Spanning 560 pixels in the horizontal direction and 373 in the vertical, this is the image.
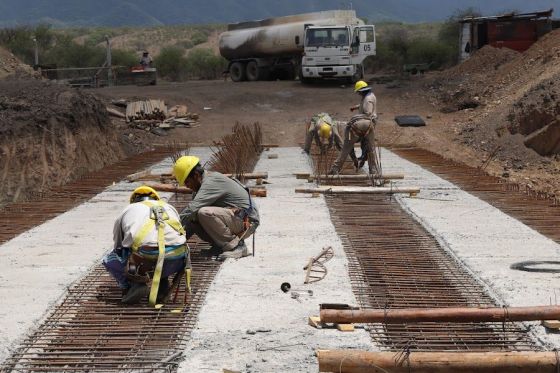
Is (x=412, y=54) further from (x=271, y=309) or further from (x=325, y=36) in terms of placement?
(x=271, y=309)

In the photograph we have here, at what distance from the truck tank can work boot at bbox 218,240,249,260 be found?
2087 centimetres

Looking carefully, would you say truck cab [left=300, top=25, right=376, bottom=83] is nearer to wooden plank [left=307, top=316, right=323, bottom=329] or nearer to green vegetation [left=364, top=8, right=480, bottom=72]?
green vegetation [left=364, top=8, right=480, bottom=72]

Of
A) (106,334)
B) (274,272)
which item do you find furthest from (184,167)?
(106,334)

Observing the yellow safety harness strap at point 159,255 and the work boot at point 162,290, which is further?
the work boot at point 162,290

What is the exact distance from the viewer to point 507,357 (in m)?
4.21

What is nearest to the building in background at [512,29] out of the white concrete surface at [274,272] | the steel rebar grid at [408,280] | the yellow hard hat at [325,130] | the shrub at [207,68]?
the yellow hard hat at [325,130]

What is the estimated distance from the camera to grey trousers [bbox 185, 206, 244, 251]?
6.68 m

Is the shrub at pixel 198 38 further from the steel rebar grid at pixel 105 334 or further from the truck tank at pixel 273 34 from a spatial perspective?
the steel rebar grid at pixel 105 334

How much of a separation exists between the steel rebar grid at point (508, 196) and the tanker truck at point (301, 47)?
1146 centimetres

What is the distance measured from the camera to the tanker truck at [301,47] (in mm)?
25844

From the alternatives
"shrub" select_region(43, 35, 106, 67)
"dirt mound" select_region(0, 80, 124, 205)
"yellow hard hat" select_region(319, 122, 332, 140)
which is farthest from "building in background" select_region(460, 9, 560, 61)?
"shrub" select_region(43, 35, 106, 67)

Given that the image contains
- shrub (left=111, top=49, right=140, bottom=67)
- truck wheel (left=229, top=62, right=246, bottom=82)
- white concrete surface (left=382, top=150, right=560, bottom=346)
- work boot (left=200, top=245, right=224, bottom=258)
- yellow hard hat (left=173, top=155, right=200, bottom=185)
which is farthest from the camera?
shrub (left=111, top=49, right=140, bottom=67)

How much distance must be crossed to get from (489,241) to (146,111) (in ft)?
49.0

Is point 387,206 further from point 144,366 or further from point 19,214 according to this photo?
point 144,366
